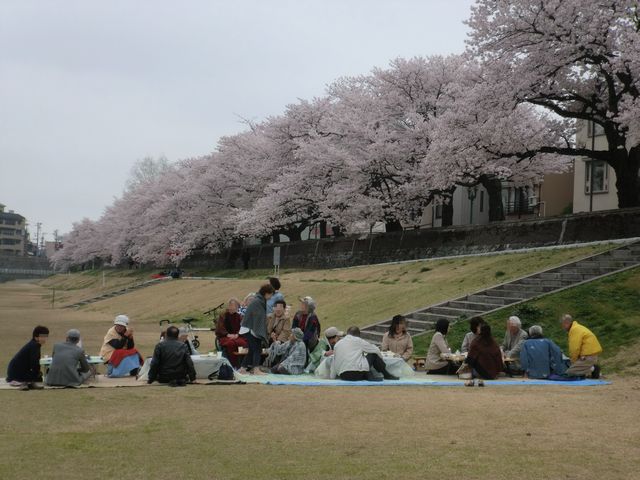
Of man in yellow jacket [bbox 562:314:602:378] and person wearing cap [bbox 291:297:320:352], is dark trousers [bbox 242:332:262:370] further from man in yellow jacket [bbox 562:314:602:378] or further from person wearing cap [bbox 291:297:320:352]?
man in yellow jacket [bbox 562:314:602:378]

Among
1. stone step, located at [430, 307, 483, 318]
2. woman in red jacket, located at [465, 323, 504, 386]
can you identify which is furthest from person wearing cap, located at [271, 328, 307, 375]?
stone step, located at [430, 307, 483, 318]

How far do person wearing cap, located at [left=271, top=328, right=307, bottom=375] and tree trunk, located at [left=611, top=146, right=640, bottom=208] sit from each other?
17.2 meters

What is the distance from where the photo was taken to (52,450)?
25.7 feet

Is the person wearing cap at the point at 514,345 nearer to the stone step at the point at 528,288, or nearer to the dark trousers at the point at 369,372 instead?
the dark trousers at the point at 369,372

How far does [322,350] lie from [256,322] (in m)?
1.49

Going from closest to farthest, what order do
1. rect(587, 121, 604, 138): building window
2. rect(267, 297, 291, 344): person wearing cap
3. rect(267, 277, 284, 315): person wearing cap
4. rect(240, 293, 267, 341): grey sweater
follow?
rect(240, 293, 267, 341): grey sweater
rect(267, 297, 291, 344): person wearing cap
rect(267, 277, 284, 315): person wearing cap
rect(587, 121, 604, 138): building window

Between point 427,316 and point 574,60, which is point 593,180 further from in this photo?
point 427,316

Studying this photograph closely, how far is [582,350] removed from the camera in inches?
570

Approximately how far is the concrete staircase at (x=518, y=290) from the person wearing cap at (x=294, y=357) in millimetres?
5948

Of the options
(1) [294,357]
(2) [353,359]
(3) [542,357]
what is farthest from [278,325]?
(3) [542,357]

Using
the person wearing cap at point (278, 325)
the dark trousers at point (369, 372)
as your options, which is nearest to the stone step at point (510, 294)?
the dark trousers at point (369, 372)

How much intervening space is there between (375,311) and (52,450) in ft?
59.7

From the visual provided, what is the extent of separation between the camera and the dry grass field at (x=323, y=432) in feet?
23.7

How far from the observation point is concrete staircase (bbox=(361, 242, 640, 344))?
21.0 metres
